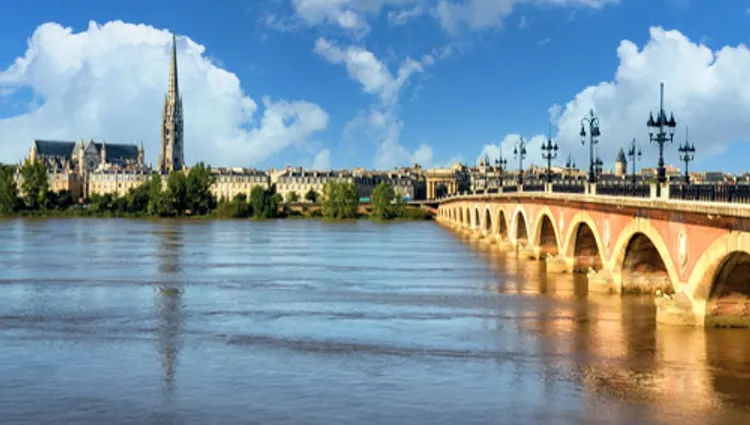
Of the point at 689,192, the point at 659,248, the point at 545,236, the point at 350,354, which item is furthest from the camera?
the point at 545,236

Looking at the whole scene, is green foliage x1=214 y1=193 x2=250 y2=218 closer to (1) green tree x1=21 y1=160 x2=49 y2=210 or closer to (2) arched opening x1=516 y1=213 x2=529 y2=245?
(1) green tree x1=21 y1=160 x2=49 y2=210

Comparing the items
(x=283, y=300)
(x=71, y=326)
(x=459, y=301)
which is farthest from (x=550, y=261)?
(x=71, y=326)

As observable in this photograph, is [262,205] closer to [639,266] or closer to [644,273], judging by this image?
[639,266]

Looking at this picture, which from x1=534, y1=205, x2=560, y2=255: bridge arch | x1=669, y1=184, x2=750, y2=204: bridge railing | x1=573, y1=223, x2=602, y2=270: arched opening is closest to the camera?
x1=669, y1=184, x2=750, y2=204: bridge railing

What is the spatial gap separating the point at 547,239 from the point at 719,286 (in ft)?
116

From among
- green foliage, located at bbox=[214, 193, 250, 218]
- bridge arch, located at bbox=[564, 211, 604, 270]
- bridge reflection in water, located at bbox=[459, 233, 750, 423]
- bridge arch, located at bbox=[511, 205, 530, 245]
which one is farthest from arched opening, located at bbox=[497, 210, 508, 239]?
green foliage, located at bbox=[214, 193, 250, 218]

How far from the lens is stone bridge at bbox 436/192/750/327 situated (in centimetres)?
2778

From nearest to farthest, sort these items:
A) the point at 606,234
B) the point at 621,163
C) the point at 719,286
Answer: the point at 719,286 → the point at 606,234 → the point at 621,163

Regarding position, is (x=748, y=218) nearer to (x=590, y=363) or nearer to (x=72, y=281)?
(x=590, y=363)

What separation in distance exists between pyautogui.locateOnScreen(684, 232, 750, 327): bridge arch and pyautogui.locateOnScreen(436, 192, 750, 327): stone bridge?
27 millimetres

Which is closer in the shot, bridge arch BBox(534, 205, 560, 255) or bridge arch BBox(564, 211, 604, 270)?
bridge arch BBox(564, 211, 604, 270)

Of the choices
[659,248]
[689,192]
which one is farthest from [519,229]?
[689,192]

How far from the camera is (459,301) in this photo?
4047 centimetres

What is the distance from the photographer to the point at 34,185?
16312 centimetres
